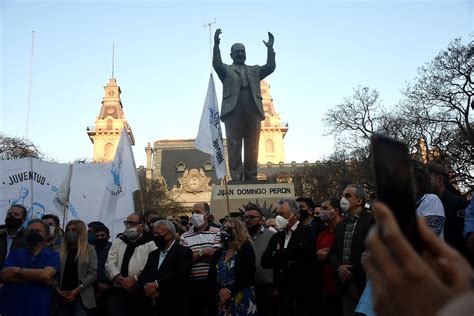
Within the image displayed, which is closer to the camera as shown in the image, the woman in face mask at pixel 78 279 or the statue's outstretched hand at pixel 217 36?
the woman in face mask at pixel 78 279

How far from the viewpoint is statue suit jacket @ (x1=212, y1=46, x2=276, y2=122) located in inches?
445

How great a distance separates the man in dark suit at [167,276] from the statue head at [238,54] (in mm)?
6406

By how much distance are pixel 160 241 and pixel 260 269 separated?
139 centimetres

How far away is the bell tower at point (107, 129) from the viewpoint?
84.2 m

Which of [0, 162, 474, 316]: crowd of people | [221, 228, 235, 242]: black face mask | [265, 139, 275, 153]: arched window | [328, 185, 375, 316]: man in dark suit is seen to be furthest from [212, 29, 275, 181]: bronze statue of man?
[265, 139, 275, 153]: arched window

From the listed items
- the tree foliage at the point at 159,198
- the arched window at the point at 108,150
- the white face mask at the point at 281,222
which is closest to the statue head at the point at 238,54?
the white face mask at the point at 281,222

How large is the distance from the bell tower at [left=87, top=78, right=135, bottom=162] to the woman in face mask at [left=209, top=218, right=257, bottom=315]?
255ft

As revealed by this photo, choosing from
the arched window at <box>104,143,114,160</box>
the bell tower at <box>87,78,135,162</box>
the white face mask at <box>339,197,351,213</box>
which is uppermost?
the bell tower at <box>87,78,135,162</box>

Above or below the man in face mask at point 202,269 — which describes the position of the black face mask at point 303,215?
above

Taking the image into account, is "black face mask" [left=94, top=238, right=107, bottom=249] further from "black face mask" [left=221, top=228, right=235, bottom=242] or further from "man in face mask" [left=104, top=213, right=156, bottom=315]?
"black face mask" [left=221, top=228, right=235, bottom=242]

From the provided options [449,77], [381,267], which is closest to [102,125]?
[449,77]

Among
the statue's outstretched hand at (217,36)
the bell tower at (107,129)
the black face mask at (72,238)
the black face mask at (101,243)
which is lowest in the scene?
the black face mask at (101,243)

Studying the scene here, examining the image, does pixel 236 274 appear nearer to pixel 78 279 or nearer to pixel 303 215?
pixel 303 215

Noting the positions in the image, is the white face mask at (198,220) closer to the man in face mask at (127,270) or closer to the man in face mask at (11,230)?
the man in face mask at (127,270)
